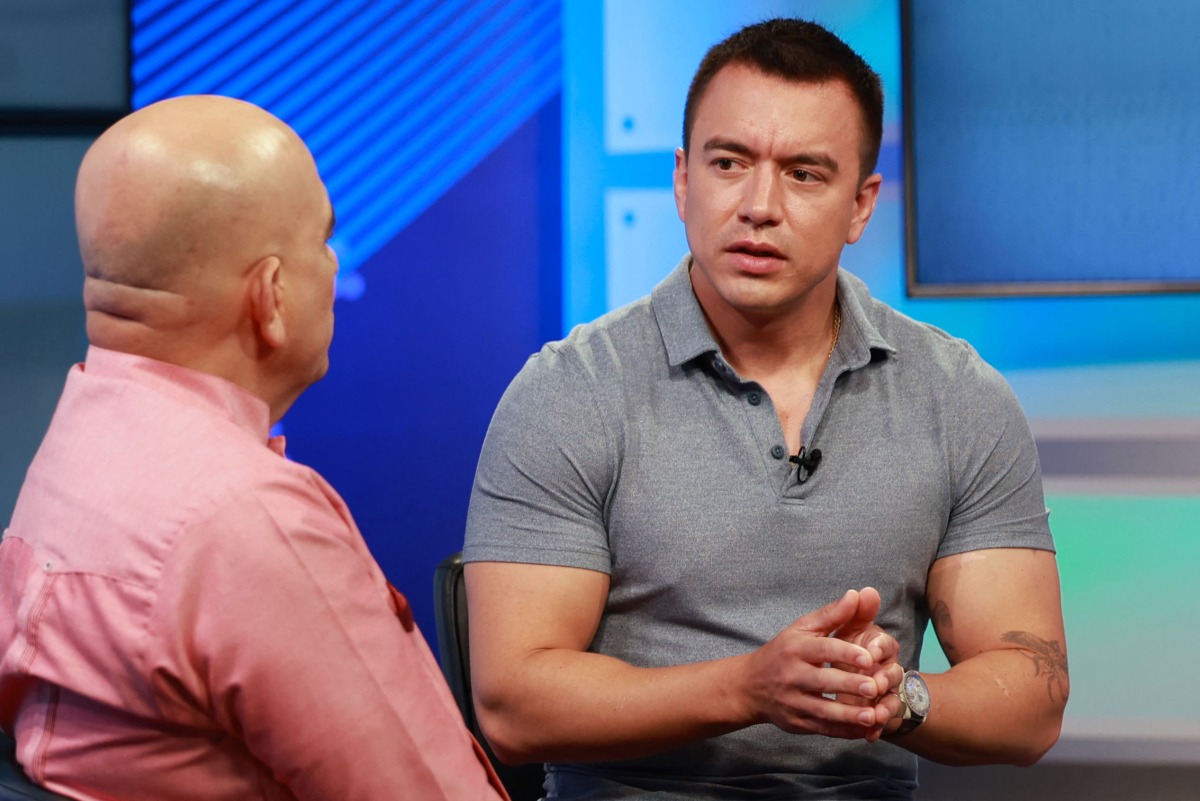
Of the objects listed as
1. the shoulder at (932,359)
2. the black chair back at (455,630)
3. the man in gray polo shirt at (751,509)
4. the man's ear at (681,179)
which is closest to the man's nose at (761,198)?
the man in gray polo shirt at (751,509)

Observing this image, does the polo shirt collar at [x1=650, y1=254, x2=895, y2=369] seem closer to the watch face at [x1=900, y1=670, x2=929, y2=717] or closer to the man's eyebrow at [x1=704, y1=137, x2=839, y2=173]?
the man's eyebrow at [x1=704, y1=137, x2=839, y2=173]

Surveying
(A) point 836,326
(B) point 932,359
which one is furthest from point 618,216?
(B) point 932,359

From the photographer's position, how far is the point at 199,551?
0.98m

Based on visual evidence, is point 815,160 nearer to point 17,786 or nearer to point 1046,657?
point 1046,657

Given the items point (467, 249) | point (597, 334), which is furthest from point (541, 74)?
point (597, 334)

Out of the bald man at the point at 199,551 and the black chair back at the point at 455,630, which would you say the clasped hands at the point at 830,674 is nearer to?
the bald man at the point at 199,551

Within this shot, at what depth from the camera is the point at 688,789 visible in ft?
5.57

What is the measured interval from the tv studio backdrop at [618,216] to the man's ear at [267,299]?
1.61 meters

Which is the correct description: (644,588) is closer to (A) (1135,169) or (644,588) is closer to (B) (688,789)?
(B) (688,789)

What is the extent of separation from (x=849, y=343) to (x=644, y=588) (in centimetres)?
48

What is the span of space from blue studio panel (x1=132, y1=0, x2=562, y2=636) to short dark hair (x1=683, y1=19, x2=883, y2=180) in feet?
2.73

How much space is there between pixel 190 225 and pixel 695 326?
0.90m

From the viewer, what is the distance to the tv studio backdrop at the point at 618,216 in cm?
264

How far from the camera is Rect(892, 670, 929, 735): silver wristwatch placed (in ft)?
5.24
